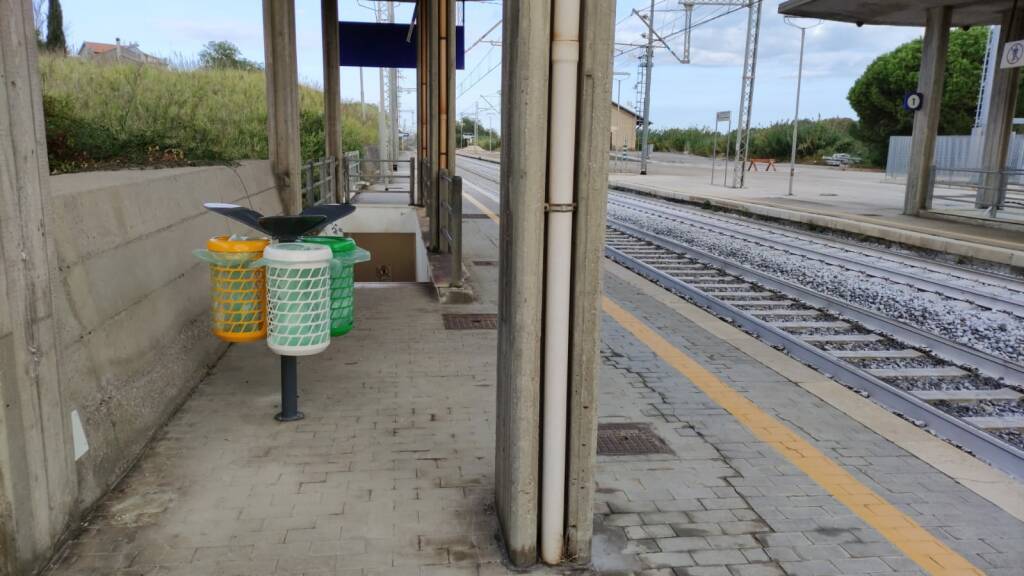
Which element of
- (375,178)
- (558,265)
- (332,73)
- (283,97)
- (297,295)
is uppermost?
(332,73)

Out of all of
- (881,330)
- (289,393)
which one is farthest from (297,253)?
(881,330)

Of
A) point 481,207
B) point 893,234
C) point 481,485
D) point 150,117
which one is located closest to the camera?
point 481,485

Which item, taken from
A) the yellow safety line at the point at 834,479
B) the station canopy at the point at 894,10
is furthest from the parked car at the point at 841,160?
the yellow safety line at the point at 834,479

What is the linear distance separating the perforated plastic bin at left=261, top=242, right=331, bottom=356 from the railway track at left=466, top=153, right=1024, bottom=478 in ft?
13.0

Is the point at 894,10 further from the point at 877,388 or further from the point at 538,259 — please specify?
the point at 538,259

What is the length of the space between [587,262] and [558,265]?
11 centimetres

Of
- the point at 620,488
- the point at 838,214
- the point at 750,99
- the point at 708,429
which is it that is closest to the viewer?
the point at 620,488

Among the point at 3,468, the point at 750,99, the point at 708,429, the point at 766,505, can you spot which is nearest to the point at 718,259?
the point at 708,429

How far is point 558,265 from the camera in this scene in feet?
9.74

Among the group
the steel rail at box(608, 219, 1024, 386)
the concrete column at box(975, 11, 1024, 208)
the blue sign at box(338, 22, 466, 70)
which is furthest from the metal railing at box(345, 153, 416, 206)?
the concrete column at box(975, 11, 1024, 208)

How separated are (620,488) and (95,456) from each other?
8.19 ft

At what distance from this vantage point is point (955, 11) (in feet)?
58.4

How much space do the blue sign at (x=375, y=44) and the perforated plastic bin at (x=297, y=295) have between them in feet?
45.7

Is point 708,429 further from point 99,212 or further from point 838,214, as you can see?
point 838,214
